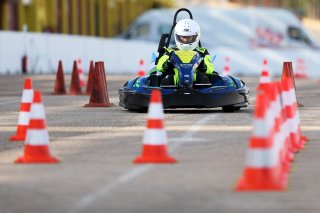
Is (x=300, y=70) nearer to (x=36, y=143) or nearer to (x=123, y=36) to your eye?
(x=123, y=36)

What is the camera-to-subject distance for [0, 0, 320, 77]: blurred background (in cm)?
5009

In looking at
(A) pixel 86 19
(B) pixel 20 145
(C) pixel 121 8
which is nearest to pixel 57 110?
(B) pixel 20 145

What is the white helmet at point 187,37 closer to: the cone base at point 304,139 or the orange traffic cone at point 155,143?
the cone base at point 304,139

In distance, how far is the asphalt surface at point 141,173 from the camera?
1121 cm

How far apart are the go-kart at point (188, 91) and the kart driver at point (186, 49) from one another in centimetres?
8

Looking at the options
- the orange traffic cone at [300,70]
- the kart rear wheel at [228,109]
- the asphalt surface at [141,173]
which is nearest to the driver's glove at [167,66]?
the kart rear wheel at [228,109]

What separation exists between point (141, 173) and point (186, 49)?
9999mm

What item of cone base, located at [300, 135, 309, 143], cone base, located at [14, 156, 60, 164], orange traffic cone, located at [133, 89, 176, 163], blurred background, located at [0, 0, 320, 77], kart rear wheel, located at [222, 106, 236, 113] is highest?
orange traffic cone, located at [133, 89, 176, 163]

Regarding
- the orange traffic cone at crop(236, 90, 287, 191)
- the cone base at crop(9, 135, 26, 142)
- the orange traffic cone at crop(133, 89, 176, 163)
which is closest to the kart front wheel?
the cone base at crop(9, 135, 26, 142)

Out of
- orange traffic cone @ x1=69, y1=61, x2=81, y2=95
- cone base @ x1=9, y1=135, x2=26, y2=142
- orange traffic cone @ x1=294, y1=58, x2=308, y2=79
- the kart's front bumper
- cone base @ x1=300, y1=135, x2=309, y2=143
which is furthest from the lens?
orange traffic cone @ x1=294, y1=58, x2=308, y2=79

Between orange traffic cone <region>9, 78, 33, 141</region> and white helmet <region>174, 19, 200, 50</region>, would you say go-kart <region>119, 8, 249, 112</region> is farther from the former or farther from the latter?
orange traffic cone <region>9, 78, 33, 141</region>

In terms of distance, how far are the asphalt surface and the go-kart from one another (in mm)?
847

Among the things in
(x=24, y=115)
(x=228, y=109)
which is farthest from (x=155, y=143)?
(x=228, y=109)

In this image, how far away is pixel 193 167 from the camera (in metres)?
13.8
